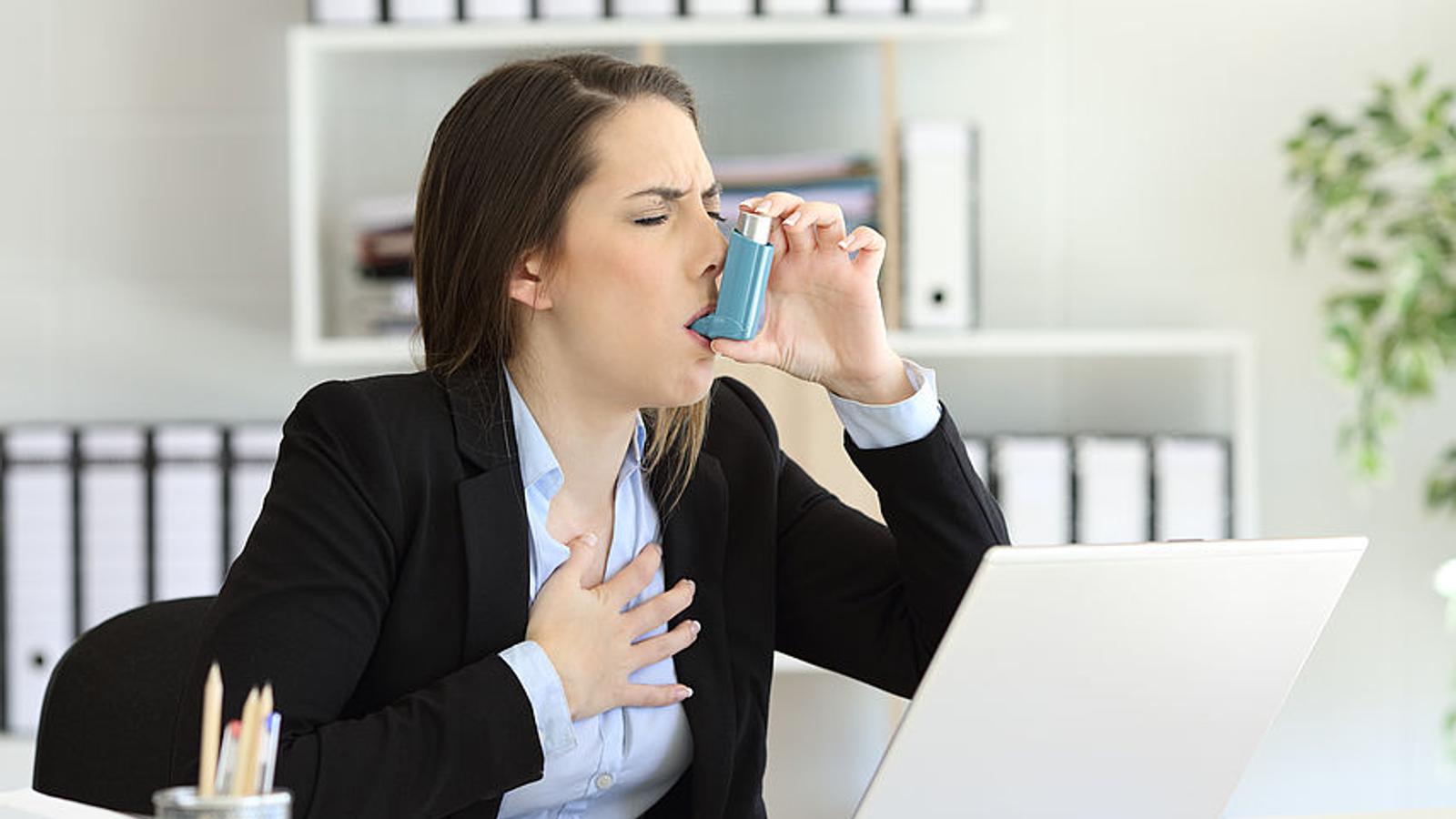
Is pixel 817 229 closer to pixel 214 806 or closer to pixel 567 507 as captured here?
pixel 567 507

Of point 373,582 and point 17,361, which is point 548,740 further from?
point 17,361

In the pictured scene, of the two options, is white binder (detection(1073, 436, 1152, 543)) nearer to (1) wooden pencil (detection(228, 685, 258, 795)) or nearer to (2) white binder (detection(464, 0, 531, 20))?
(2) white binder (detection(464, 0, 531, 20))

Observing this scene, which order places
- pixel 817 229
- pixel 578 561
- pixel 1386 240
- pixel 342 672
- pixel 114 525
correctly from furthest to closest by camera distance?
1. pixel 1386 240
2. pixel 114 525
3. pixel 817 229
4. pixel 578 561
5. pixel 342 672

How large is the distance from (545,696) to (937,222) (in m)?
1.54

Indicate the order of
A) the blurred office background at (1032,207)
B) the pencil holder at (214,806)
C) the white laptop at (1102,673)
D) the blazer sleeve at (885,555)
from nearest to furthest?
the pencil holder at (214,806) < the white laptop at (1102,673) < the blazer sleeve at (885,555) < the blurred office background at (1032,207)

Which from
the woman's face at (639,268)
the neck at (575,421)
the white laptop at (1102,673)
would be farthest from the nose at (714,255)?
the white laptop at (1102,673)

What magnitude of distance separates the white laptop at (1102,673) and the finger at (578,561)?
1.07ft

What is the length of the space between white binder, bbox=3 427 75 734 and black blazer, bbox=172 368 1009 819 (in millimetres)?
1422

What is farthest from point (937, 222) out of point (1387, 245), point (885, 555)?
point (885, 555)

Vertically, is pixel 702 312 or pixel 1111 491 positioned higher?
pixel 702 312

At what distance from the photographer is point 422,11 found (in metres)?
2.54

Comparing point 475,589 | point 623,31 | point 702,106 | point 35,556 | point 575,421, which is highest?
point 623,31

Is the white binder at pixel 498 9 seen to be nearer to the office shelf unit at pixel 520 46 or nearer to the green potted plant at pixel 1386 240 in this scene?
the office shelf unit at pixel 520 46

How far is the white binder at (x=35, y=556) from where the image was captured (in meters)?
2.53
